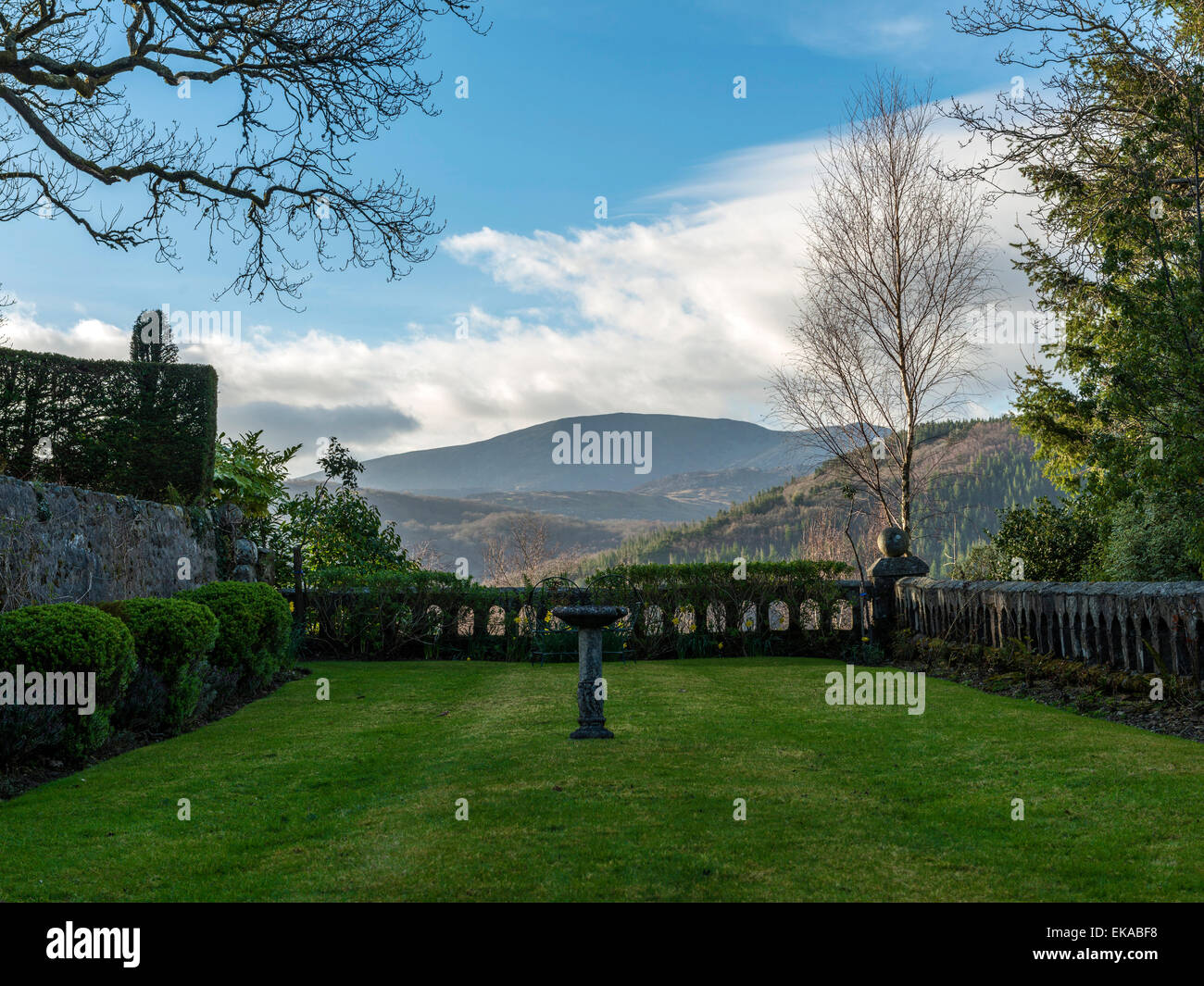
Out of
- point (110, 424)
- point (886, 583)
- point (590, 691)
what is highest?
point (110, 424)

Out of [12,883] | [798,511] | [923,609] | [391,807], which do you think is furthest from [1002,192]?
[798,511]

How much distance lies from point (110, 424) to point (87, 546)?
3.45 meters

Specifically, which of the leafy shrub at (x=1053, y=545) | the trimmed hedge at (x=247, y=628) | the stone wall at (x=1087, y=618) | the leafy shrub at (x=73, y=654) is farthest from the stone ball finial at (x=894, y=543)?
the leafy shrub at (x=73, y=654)

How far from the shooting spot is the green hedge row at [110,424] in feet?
36.0

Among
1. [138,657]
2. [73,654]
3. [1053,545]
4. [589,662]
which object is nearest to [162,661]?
[138,657]

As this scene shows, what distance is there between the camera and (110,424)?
11625mm

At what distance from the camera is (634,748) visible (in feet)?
20.9

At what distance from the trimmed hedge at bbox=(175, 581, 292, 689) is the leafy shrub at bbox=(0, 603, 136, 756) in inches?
73.1

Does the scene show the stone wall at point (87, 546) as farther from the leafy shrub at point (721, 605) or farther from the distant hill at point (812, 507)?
the distant hill at point (812, 507)

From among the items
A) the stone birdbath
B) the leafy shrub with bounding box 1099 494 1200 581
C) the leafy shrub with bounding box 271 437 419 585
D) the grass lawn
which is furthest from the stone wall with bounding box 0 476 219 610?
the leafy shrub with bounding box 1099 494 1200 581

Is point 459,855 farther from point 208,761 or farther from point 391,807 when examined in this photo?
point 208,761

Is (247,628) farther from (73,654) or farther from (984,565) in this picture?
(984,565)

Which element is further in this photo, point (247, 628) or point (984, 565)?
point (984, 565)

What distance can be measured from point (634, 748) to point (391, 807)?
2.03 m
